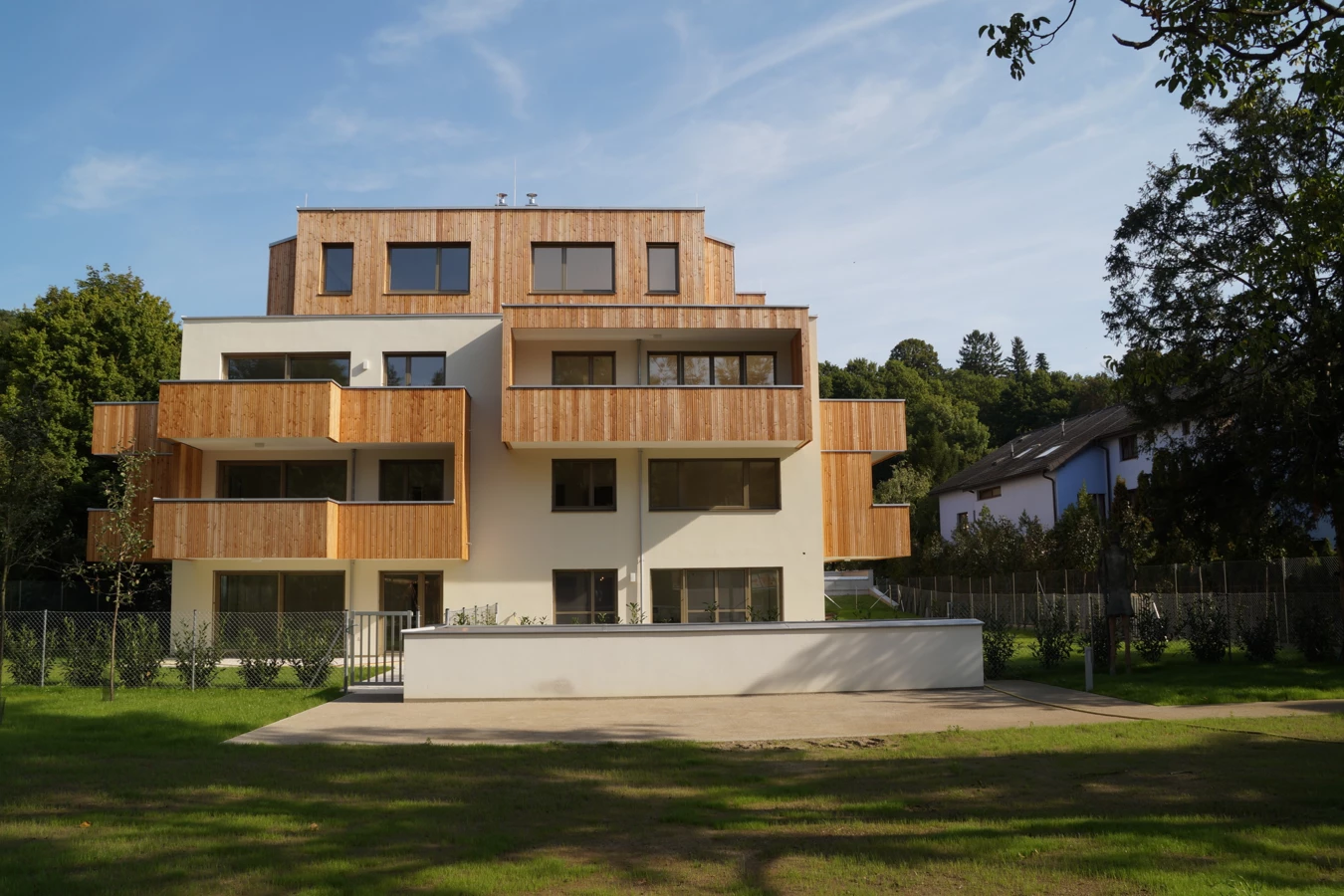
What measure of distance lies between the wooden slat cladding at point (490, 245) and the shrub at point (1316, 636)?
1605 cm

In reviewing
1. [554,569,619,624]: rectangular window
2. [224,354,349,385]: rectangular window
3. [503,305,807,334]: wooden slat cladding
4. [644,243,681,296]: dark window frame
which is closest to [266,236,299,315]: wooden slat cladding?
[224,354,349,385]: rectangular window

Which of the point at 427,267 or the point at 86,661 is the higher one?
the point at 427,267

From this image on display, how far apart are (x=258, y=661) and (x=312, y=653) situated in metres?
1.05

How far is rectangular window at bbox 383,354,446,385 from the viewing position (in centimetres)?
→ 2833

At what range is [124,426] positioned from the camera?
2738cm

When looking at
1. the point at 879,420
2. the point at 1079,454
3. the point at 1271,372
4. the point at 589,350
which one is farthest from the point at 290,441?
the point at 1079,454

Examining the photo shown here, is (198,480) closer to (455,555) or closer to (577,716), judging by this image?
(455,555)

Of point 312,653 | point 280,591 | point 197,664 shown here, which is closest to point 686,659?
point 312,653

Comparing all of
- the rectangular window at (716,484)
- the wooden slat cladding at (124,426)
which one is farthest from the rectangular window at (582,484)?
the wooden slat cladding at (124,426)

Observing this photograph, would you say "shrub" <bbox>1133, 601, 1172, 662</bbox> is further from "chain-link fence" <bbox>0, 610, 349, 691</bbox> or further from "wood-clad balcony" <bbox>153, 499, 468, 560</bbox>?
"wood-clad balcony" <bbox>153, 499, 468, 560</bbox>

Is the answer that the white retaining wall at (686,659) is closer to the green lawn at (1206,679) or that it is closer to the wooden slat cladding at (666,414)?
the green lawn at (1206,679)

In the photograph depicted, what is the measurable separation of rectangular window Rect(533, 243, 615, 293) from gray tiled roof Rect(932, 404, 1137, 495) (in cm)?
2311

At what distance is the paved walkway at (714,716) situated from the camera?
14062 mm

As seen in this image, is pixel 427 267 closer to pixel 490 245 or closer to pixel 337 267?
pixel 490 245
